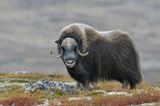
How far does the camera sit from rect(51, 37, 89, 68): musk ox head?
2394 centimetres

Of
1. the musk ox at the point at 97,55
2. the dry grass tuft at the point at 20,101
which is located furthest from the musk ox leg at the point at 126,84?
the dry grass tuft at the point at 20,101

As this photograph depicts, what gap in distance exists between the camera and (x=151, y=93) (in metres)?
20.9

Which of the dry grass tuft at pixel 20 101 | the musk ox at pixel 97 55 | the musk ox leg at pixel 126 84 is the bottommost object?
the musk ox leg at pixel 126 84

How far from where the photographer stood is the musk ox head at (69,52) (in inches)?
942

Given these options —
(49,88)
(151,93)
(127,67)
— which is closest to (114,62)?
(127,67)

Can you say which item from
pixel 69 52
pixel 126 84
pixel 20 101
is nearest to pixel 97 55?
pixel 69 52

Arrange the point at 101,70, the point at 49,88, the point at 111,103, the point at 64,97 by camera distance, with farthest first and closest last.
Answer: the point at 101,70, the point at 49,88, the point at 64,97, the point at 111,103

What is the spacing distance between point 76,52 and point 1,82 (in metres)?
5.65

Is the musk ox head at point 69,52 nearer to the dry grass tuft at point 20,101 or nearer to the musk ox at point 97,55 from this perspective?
the musk ox at point 97,55

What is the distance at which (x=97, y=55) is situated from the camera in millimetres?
25062

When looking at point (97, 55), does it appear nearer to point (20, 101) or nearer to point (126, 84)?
point (126, 84)

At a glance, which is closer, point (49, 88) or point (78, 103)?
point (78, 103)

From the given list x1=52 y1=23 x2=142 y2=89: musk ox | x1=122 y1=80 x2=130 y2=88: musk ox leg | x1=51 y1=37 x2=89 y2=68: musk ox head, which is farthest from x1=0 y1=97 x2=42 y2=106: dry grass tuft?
x1=122 y1=80 x2=130 y2=88: musk ox leg

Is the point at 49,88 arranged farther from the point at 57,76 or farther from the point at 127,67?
the point at 57,76
